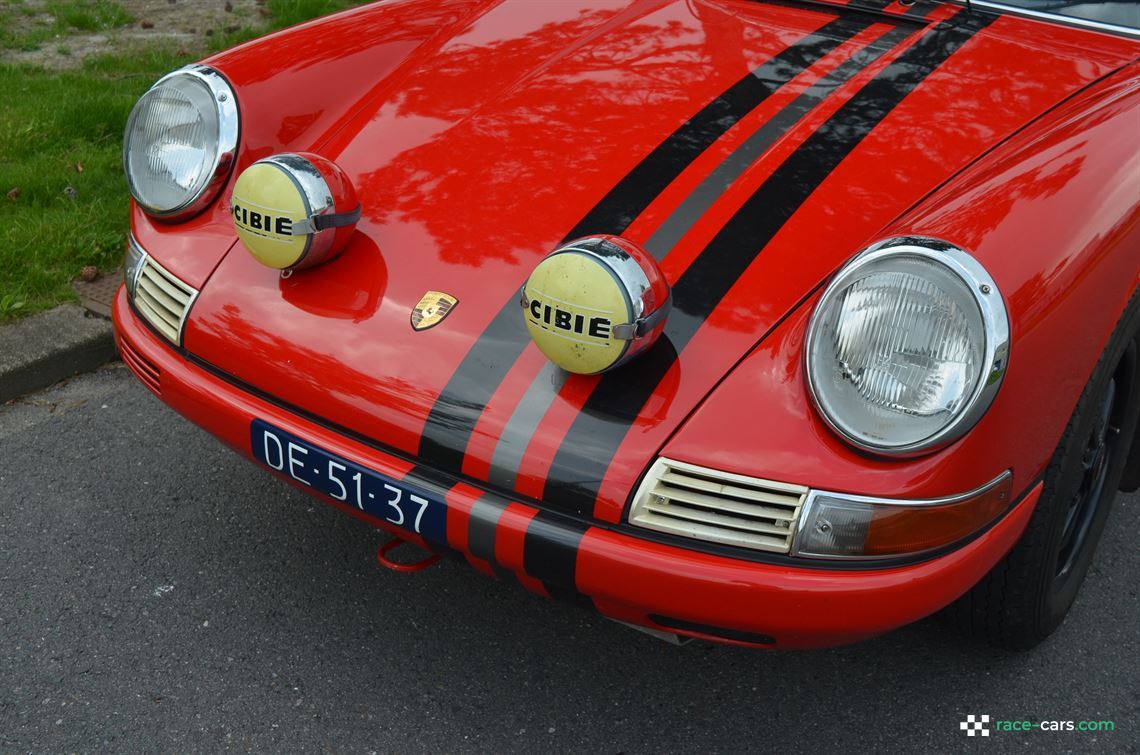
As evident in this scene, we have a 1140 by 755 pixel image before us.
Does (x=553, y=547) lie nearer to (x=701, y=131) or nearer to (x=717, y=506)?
(x=717, y=506)

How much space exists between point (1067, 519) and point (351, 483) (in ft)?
4.53

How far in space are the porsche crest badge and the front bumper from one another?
227 mm

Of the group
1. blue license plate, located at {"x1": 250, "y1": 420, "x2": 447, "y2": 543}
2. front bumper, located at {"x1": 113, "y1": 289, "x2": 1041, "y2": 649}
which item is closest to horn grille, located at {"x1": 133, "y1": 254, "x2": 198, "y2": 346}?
blue license plate, located at {"x1": 250, "y1": 420, "x2": 447, "y2": 543}

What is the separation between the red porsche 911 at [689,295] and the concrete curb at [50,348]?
3.05ft

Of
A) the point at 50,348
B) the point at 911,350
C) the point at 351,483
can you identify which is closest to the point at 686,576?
the point at 911,350

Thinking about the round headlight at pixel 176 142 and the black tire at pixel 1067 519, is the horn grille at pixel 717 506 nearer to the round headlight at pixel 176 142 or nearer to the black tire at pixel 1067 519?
the black tire at pixel 1067 519

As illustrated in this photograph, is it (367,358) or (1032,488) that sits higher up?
(367,358)

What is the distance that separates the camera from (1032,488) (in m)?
1.83

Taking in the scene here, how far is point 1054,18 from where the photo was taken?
8.05 feet

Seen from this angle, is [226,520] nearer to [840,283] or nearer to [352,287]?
[352,287]

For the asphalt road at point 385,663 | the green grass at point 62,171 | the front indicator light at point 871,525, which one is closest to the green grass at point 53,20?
the green grass at point 62,171

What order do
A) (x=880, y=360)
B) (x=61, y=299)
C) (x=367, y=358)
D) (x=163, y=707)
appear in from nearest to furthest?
(x=880, y=360), (x=367, y=358), (x=163, y=707), (x=61, y=299)

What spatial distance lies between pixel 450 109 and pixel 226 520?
1062 millimetres

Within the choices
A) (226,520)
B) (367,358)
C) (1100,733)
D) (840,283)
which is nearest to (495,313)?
(367,358)
